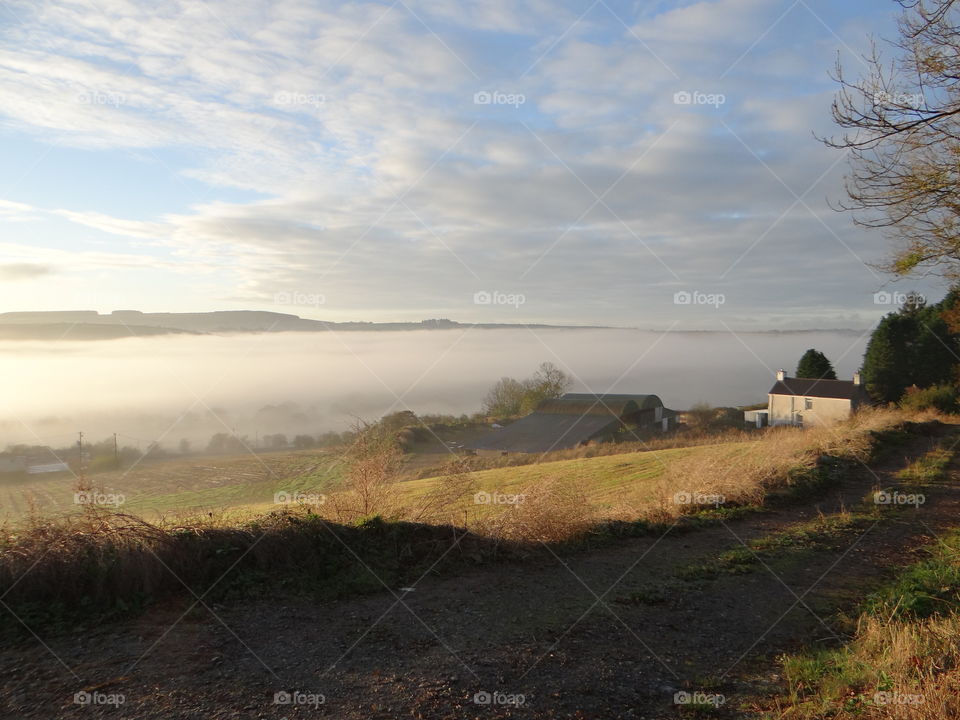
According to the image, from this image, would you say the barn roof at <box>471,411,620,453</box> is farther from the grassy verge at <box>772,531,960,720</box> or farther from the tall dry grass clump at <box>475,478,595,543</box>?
the grassy verge at <box>772,531,960,720</box>

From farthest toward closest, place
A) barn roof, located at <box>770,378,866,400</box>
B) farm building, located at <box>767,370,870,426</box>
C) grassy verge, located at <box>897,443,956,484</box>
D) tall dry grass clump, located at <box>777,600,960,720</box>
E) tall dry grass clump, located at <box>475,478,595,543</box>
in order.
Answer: barn roof, located at <box>770,378,866,400</box> → farm building, located at <box>767,370,870,426</box> → grassy verge, located at <box>897,443,956,484</box> → tall dry grass clump, located at <box>475,478,595,543</box> → tall dry grass clump, located at <box>777,600,960,720</box>

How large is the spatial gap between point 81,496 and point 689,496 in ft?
31.3

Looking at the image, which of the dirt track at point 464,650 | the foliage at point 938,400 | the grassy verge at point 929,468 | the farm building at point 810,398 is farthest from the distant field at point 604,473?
the farm building at point 810,398

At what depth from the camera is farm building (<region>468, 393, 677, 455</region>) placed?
4525 cm

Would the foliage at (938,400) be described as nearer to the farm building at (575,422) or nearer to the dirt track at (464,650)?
the farm building at (575,422)

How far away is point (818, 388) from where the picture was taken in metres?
52.3

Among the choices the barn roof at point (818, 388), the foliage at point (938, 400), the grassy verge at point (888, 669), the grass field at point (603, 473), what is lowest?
the grass field at point (603, 473)

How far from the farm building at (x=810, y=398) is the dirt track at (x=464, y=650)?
4575 centimetres

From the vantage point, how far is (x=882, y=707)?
4.05m

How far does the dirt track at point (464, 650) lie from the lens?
4.48 m

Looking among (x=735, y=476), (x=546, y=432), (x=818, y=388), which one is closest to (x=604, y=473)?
(x=735, y=476)

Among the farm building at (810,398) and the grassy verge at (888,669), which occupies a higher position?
the farm building at (810,398)

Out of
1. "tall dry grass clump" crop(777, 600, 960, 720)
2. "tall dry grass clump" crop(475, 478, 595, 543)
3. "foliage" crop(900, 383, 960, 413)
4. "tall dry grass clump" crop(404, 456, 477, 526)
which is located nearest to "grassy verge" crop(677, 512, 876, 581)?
"tall dry grass clump" crop(475, 478, 595, 543)

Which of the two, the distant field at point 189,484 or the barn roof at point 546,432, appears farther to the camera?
the barn roof at point 546,432
